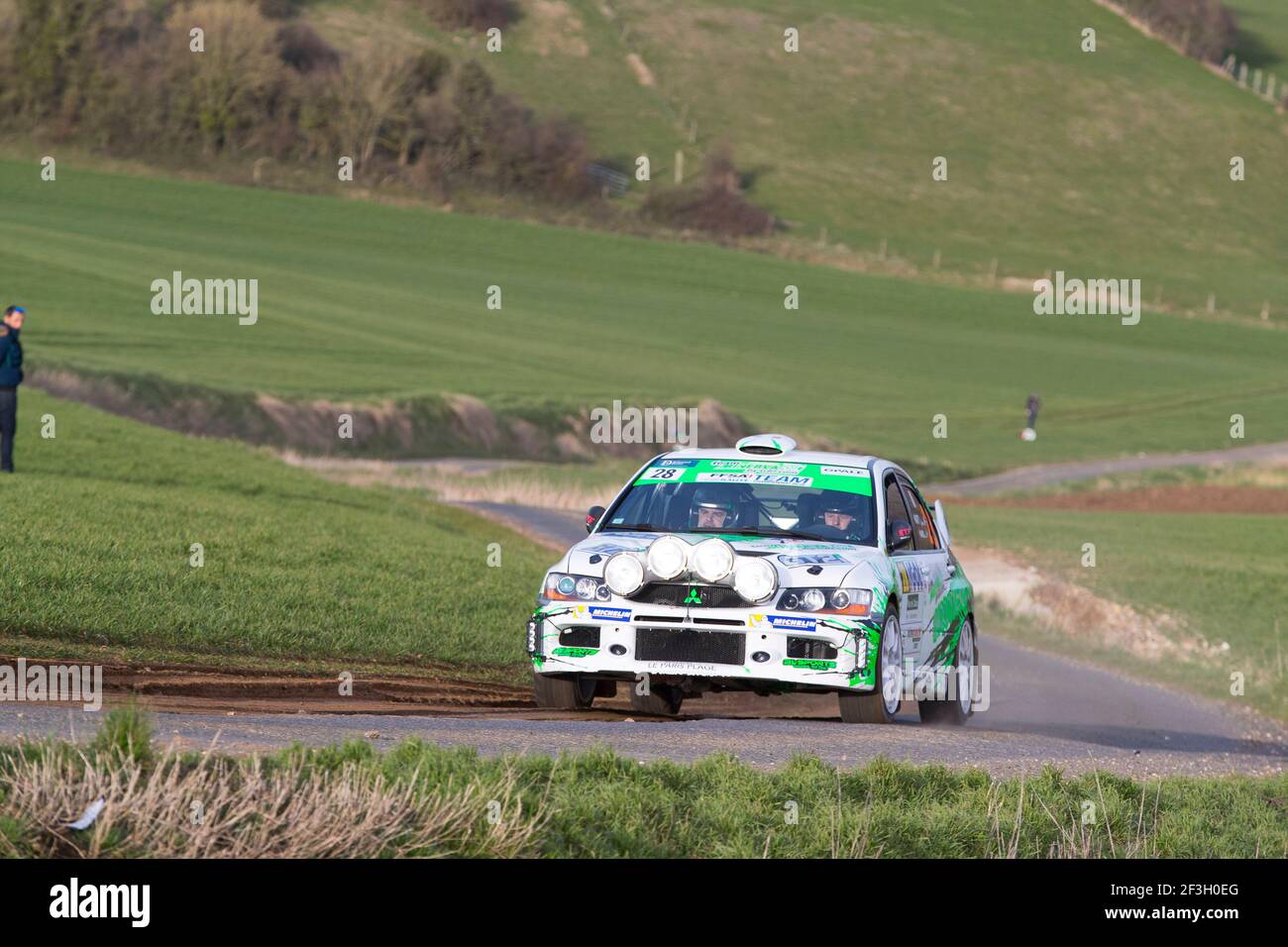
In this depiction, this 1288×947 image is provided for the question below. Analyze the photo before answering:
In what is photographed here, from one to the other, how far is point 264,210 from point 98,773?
7714cm

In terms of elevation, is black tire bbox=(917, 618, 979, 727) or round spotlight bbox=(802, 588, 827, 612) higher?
round spotlight bbox=(802, 588, 827, 612)

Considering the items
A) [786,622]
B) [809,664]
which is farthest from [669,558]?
[809,664]

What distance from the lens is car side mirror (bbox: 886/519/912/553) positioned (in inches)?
523

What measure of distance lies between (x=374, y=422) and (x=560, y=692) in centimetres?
3572

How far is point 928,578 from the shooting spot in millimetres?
13883

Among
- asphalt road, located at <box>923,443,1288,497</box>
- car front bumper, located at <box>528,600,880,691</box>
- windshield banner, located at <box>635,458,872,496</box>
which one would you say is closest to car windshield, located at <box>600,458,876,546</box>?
windshield banner, located at <box>635,458,872,496</box>

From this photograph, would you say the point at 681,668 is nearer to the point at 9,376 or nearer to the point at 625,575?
the point at 625,575

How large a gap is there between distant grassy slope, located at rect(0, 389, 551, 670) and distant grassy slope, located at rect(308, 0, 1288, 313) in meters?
Answer: 73.9

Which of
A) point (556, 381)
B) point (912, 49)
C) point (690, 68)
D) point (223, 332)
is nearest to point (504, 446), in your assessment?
point (556, 381)

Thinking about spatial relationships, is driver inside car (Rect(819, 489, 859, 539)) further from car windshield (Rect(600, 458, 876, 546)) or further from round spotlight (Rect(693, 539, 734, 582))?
round spotlight (Rect(693, 539, 734, 582))

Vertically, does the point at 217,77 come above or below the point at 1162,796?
above

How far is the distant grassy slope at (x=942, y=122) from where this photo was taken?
340 feet

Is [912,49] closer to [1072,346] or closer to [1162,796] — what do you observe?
[1072,346]

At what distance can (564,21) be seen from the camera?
119625mm
